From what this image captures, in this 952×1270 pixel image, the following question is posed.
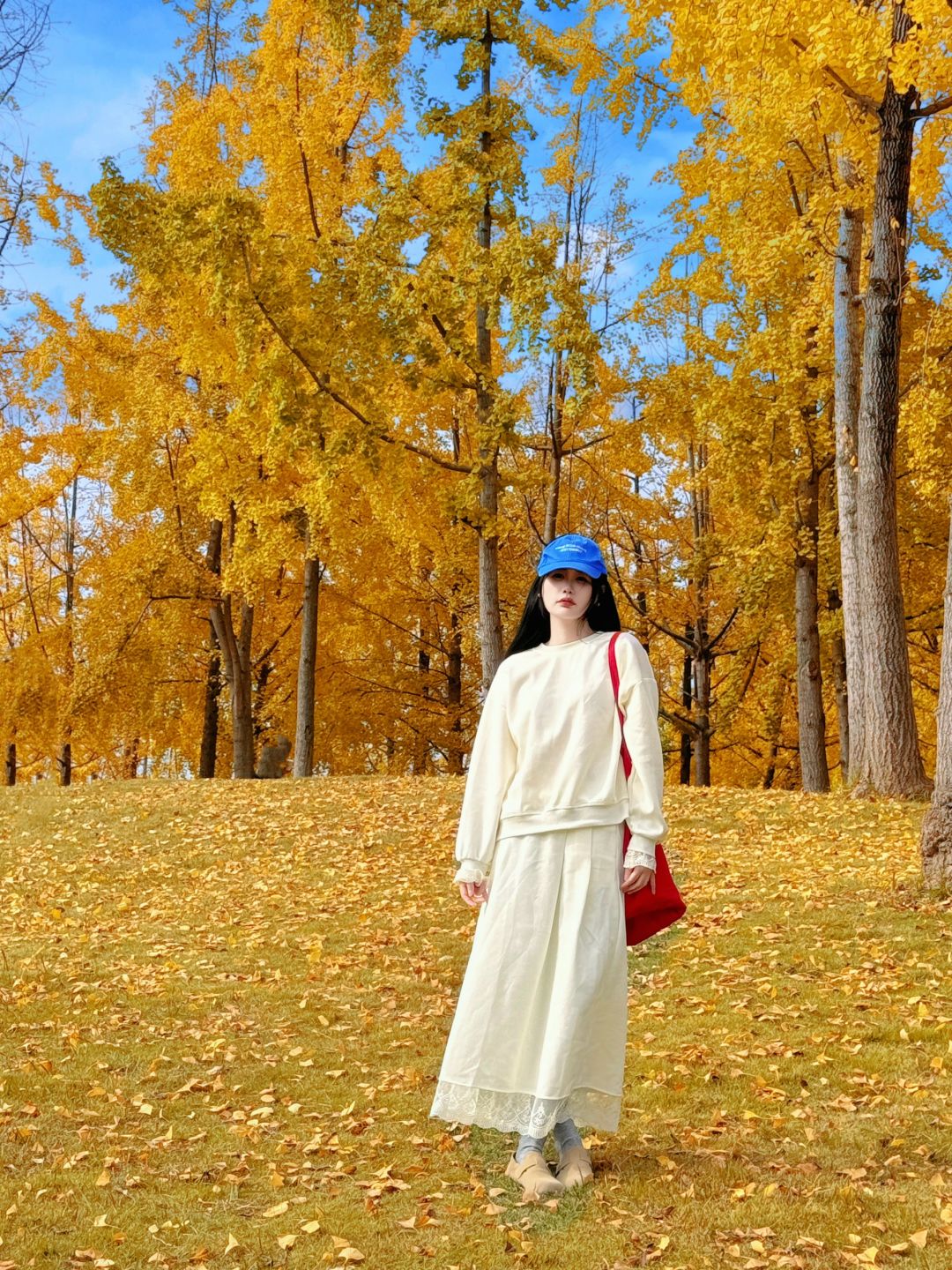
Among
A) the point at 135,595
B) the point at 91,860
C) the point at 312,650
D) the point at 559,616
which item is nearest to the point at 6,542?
the point at 135,595

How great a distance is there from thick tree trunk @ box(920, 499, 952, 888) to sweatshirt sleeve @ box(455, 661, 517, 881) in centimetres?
413

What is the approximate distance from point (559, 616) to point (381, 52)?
10658 mm

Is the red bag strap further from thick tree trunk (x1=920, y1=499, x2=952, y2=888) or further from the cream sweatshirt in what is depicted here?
thick tree trunk (x1=920, y1=499, x2=952, y2=888)

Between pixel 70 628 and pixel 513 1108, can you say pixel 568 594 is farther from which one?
pixel 70 628

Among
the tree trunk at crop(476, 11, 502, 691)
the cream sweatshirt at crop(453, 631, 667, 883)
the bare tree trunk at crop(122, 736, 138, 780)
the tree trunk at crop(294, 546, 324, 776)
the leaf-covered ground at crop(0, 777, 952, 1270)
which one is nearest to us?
the leaf-covered ground at crop(0, 777, 952, 1270)

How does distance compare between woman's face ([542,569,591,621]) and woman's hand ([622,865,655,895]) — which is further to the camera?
woman's face ([542,569,591,621])

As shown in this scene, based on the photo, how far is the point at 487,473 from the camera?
12.1 m

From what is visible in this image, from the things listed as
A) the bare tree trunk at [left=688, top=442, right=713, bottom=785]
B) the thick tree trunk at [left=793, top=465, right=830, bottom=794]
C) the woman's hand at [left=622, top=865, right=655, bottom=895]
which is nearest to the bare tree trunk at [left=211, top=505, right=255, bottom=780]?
the bare tree trunk at [left=688, top=442, right=713, bottom=785]

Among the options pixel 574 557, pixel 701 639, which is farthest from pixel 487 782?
pixel 701 639

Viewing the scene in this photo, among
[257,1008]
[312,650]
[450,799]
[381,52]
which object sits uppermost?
[381,52]

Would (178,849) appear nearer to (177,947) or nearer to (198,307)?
(177,947)

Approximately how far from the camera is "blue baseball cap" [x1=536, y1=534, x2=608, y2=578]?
367cm

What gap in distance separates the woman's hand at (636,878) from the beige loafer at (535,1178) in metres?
0.89

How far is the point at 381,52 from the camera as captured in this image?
40.2 feet
